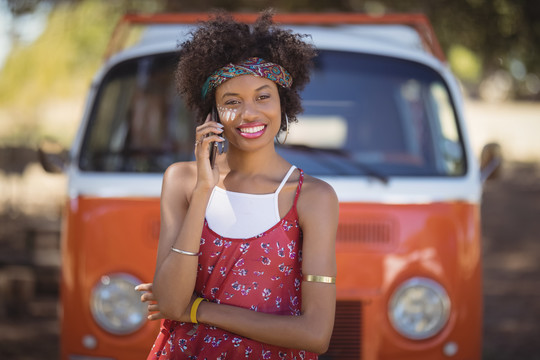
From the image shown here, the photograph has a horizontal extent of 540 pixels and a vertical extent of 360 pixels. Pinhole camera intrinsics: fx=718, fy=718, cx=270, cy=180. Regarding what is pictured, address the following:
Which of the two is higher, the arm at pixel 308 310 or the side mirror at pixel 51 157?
the side mirror at pixel 51 157

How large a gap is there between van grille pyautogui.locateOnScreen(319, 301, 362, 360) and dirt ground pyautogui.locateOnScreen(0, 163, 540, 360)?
290 centimetres

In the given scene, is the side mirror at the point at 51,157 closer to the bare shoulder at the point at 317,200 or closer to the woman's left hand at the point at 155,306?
the woman's left hand at the point at 155,306

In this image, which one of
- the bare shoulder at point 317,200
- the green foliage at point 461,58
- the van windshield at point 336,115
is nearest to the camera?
the bare shoulder at point 317,200

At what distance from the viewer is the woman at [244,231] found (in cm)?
208

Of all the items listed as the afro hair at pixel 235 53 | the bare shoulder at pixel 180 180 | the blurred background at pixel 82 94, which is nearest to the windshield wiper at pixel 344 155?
the afro hair at pixel 235 53

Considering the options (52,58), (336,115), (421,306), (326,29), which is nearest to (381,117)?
(336,115)

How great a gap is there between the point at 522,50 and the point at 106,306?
656cm

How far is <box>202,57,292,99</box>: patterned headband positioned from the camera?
2225mm

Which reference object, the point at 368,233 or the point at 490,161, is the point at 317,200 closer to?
the point at 368,233

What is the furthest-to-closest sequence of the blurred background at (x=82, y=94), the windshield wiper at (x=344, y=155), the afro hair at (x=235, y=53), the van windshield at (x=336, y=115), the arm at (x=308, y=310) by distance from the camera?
1. the blurred background at (x=82, y=94)
2. the van windshield at (x=336, y=115)
3. the windshield wiper at (x=344, y=155)
4. the afro hair at (x=235, y=53)
5. the arm at (x=308, y=310)

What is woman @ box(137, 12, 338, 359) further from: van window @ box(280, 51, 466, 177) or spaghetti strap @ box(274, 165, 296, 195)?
van window @ box(280, 51, 466, 177)

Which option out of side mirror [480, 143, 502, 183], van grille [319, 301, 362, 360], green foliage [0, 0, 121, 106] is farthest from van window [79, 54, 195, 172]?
green foliage [0, 0, 121, 106]

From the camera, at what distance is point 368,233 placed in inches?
125

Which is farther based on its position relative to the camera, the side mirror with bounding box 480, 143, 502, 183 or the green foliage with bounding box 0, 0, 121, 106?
the green foliage with bounding box 0, 0, 121, 106
